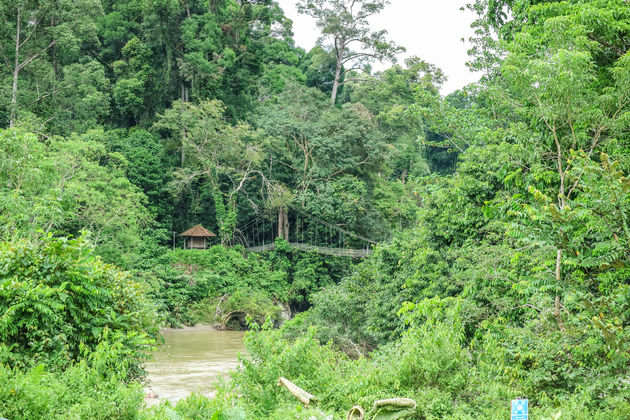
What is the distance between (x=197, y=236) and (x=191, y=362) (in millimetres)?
11542

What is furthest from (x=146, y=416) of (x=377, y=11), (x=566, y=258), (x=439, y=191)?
(x=377, y=11)

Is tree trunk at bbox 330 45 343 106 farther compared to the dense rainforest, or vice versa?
tree trunk at bbox 330 45 343 106

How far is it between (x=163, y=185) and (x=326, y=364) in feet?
79.0

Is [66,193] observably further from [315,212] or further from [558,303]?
[315,212]

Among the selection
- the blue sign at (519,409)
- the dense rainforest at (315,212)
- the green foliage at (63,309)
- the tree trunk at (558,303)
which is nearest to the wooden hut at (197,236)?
Answer: the dense rainforest at (315,212)

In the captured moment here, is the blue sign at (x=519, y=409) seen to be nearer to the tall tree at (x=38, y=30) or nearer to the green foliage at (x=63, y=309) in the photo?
the green foliage at (x=63, y=309)

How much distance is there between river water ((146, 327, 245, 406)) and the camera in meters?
13.5

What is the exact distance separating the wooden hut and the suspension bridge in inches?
95.1

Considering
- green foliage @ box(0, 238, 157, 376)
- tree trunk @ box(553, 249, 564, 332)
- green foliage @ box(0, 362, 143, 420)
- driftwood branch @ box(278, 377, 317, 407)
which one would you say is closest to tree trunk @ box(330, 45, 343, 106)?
tree trunk @ box(553, 249, 564, 332)

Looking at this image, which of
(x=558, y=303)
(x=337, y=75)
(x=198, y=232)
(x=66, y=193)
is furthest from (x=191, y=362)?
(x=337, y=75)

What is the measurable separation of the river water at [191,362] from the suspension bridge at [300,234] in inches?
252

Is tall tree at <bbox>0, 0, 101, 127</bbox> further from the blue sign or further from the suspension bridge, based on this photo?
the blue sign

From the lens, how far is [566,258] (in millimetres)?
6078

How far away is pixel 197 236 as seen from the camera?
93.4 ft
